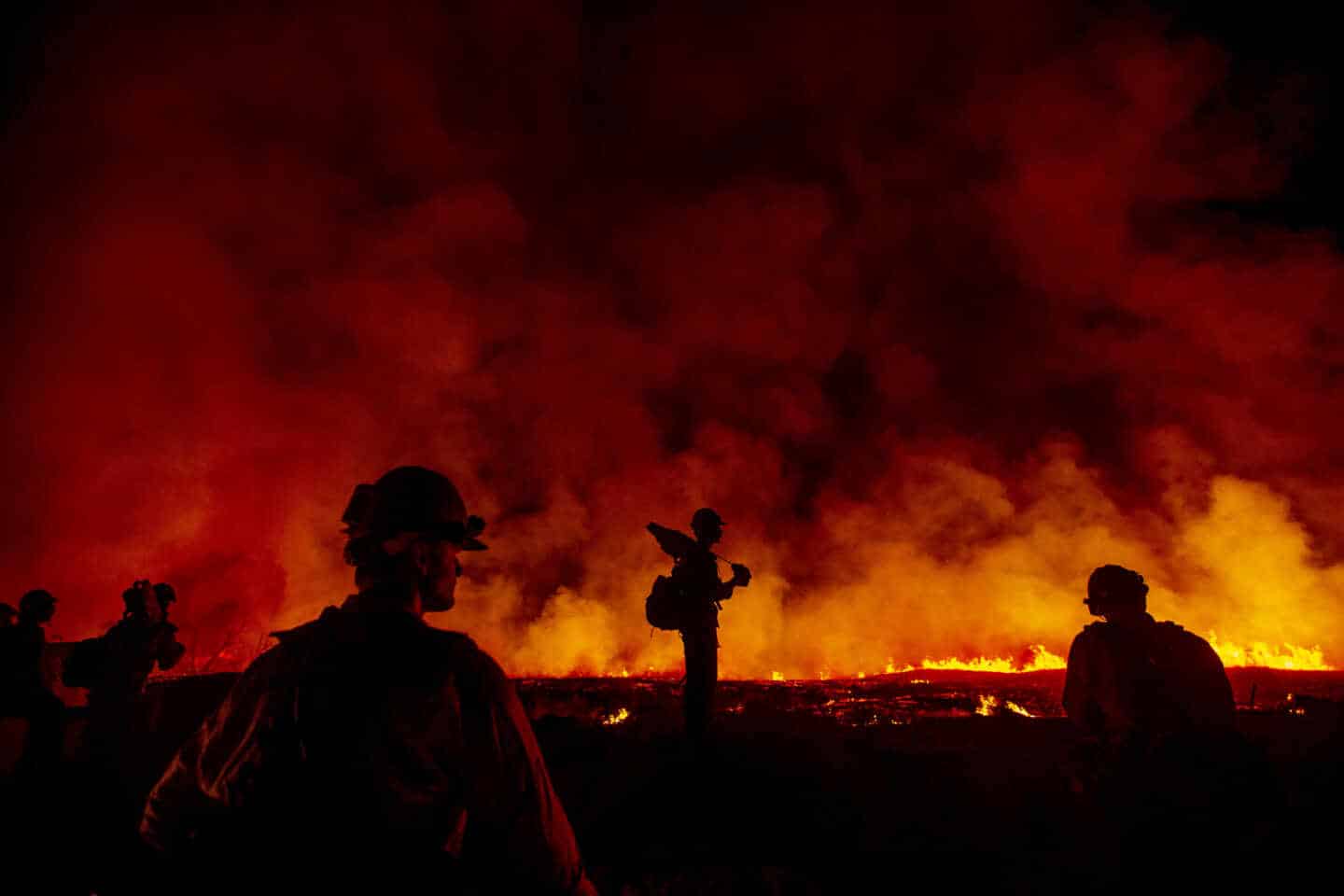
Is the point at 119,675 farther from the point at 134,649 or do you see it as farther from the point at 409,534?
the point at 409,534

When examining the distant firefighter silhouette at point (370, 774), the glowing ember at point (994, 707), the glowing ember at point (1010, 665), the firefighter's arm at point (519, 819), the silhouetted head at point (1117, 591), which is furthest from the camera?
the glowing ember at point (1010, 665)

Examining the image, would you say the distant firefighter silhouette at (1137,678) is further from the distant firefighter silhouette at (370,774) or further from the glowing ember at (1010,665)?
the glowing ember at (1010,665)

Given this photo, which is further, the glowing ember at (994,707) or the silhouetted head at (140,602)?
the glowing ember at (994,707)

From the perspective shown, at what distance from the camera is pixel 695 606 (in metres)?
9.49

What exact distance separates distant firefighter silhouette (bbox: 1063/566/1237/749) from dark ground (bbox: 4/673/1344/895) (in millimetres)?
307

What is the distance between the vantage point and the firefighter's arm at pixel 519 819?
2.14 metres

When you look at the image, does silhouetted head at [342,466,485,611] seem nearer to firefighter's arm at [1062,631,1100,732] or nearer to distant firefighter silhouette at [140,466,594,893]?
distant firefighter silhouette at [140,466,594,893]

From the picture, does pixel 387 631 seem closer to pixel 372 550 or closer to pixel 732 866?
pixel 372 550

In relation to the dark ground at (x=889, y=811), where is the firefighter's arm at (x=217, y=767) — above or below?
above

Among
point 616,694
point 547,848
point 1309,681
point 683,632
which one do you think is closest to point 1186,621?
point 1309,681

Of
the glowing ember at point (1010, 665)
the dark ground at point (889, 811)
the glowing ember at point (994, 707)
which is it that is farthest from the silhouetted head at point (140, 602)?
the glowing ember at point (1010, 665)

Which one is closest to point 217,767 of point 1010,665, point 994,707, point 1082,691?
point 1082,691

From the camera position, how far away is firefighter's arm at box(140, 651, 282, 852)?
2.08m

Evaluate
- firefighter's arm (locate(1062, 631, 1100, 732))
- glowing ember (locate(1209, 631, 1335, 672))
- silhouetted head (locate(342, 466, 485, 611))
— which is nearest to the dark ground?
firefighter's arm (locate(1062, 631, 1100, 732))
